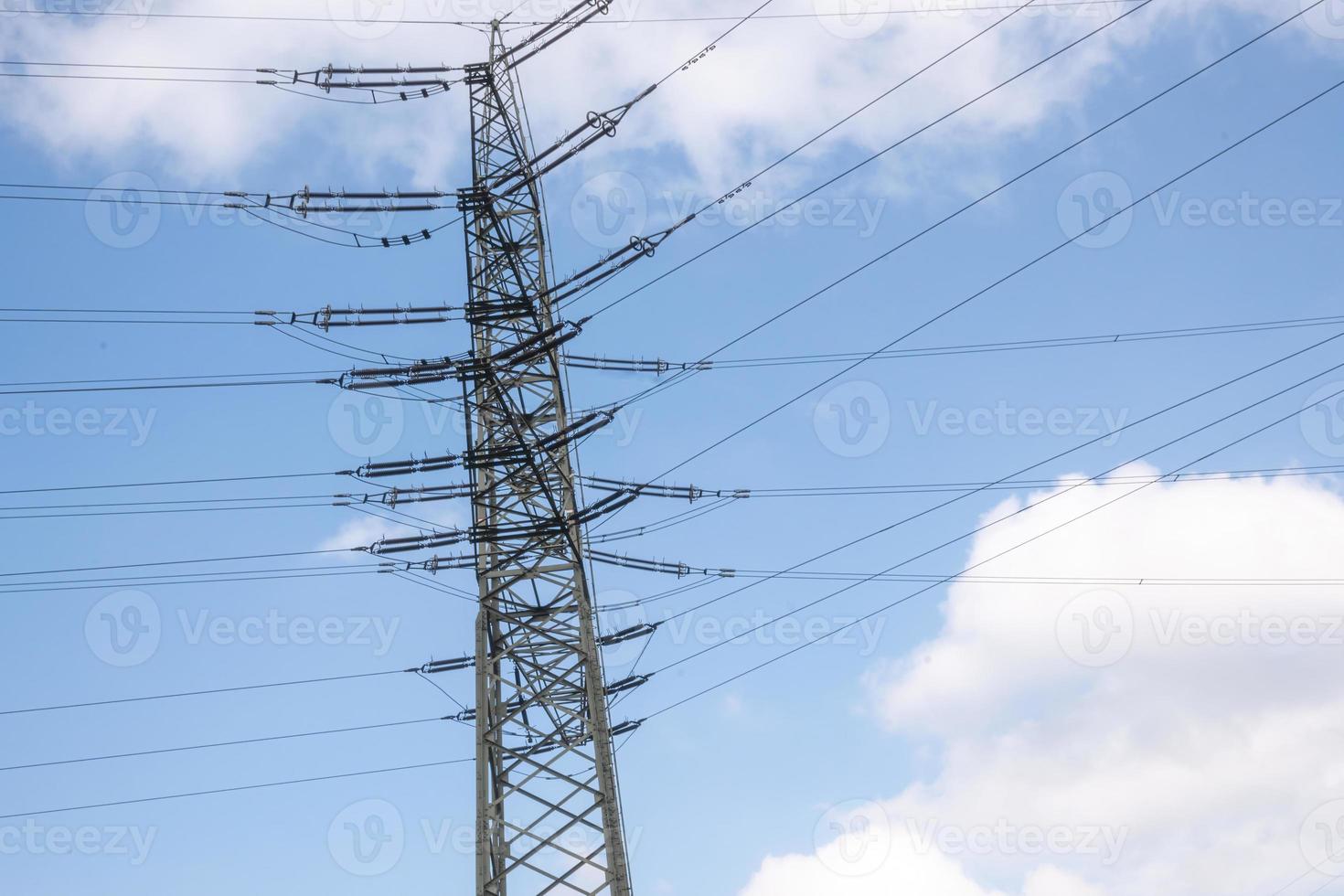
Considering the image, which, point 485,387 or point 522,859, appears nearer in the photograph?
point 522,859

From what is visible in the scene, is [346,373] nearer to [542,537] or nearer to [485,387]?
[485,387]

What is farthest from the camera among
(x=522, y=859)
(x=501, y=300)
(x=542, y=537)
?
(x=501, y=300)

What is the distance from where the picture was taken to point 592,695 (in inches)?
905

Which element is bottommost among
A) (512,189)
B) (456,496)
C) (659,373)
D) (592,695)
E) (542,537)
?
(592,695)

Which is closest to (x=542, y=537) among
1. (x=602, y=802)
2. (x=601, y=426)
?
(x=601, y=426)

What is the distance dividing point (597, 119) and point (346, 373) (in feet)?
23.7

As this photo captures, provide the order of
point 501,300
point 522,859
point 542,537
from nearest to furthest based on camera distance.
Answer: point 522,859
point 542,537
point 501,300

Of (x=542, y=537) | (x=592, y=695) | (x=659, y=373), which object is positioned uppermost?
(x=659, y=373)

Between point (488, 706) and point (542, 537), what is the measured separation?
3.20 metres

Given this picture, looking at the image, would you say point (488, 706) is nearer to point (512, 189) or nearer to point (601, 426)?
point (601, 426)

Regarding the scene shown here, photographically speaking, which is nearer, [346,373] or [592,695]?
[592,695]

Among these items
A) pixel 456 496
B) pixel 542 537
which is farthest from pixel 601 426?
pixel 456 496

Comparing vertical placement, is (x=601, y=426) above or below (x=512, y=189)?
below

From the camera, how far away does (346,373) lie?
26.1 m
